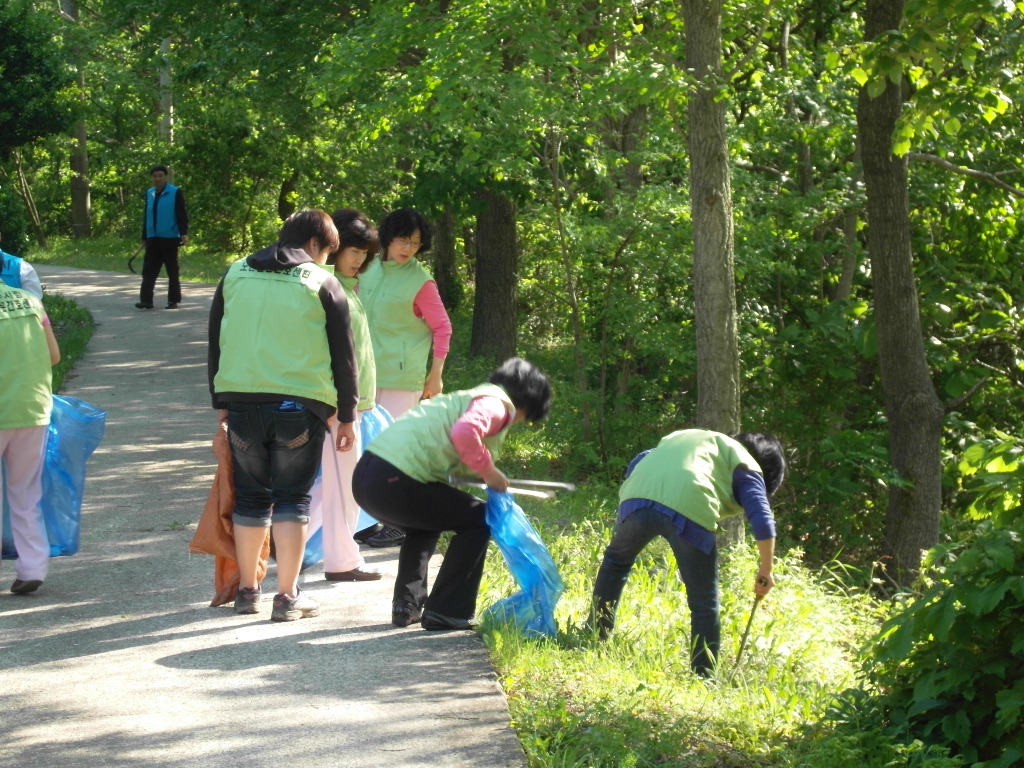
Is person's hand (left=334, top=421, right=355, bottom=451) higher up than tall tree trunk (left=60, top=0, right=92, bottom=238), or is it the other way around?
tall tree trunk (left=60, top=0, right=92, bottom=238)

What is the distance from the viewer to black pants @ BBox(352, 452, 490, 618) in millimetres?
5270

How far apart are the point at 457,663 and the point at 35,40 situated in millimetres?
15481

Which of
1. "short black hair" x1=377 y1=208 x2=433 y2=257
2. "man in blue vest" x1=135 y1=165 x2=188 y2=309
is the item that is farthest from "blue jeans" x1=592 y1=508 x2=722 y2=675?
"man in blue vest" x1=135 y1=165 x2=188 y2=309

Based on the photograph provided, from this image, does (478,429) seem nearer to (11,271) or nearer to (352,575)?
(352,575)

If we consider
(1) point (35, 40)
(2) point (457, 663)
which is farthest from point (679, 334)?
(1) point (35, 40)

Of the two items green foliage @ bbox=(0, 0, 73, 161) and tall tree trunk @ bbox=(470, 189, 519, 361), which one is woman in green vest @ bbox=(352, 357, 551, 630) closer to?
tall tree trunk @ bbox=(470, 189, 519, 361)

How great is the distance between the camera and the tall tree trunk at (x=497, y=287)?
14516mm

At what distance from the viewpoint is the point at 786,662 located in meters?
5.91

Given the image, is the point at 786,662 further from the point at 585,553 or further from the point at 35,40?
the point at 35,40

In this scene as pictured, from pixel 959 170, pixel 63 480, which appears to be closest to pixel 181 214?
pixel 959 170

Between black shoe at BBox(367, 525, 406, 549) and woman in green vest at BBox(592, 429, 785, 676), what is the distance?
207 centimetres

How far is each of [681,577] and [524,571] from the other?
0.68 meters

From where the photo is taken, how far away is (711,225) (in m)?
7.37

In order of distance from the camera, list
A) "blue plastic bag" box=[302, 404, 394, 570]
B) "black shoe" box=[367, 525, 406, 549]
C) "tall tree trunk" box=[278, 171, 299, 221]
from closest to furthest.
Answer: "blue plastic bag" box=[302, 404, 394, 570], "black shoe" box=[367, 525, 406, 549], "tall tree trunk" box=[278, 171, 299, 221]
